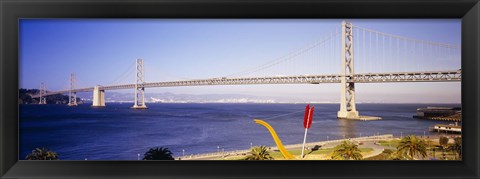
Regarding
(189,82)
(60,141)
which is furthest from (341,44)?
(60,141)

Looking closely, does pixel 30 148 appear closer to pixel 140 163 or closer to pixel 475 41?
pixel 140 163

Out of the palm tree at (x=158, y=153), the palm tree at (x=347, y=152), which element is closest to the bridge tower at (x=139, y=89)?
the palm tree at (x=158, y=153)

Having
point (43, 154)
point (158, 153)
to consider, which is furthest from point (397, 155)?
point (43, 154)

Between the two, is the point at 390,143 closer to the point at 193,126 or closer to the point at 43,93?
Answer: the point at 193,126

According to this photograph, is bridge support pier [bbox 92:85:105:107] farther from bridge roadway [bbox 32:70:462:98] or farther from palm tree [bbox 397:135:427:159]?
palm tree [bbox 397:135:427:159]

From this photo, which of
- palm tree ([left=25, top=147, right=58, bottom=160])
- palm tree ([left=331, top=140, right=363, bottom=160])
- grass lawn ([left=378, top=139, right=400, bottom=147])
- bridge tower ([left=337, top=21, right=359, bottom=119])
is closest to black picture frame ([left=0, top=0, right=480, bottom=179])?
palm tree ([left=25, top=147, right=58, bottom=160])

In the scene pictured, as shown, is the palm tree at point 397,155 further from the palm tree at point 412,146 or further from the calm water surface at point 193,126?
the calm water surface at point 193,126
